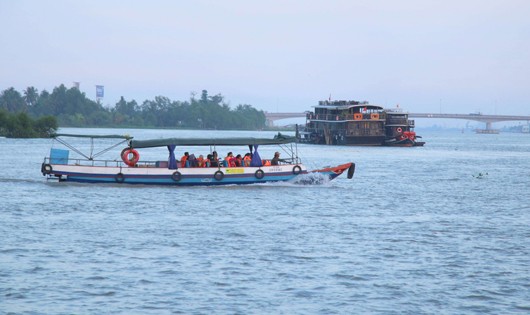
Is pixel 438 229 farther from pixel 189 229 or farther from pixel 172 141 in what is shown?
pixel 172 141

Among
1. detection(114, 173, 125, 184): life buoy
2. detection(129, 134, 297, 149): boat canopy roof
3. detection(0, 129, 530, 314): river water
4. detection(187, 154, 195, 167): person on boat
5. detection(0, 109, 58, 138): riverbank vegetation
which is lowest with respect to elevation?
detection(0, 129, 530, 314): river water

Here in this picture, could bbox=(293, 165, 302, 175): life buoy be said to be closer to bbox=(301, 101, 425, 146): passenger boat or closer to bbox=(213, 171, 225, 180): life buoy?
bbox=(213, 171, 225, 180): life buoy

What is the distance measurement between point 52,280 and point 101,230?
8.82 metres

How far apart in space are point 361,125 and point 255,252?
110608mm

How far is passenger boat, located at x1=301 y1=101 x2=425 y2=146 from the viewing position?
136125 mm

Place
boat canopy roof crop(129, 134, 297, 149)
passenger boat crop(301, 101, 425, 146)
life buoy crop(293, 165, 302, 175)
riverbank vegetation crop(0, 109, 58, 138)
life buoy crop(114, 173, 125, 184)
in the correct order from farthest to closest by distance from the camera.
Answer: passenger boat crop(301, 101, 425, 146) → riverbank vegetation crop(0, 109, 58, 138) → life buoy crop(293, 165, 302, 175) → boat canopy roof crop(129, 134, 297, 149) → life buoy crop(114, 173, 125, 184)

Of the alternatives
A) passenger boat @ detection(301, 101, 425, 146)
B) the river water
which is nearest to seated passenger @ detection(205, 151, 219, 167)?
the river water

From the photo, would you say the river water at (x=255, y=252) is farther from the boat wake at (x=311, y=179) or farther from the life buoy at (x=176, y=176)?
the boat wake at (x=311, y=179)

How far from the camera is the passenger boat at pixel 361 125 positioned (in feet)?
447

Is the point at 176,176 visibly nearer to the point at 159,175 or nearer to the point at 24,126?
the point at 159,175

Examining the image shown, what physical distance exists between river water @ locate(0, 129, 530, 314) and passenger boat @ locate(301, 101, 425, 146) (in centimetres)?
8897

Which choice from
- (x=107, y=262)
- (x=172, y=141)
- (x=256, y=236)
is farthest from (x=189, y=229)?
(x=172, y=141)

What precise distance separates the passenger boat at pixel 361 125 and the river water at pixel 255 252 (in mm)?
88974

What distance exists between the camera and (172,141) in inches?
1863
